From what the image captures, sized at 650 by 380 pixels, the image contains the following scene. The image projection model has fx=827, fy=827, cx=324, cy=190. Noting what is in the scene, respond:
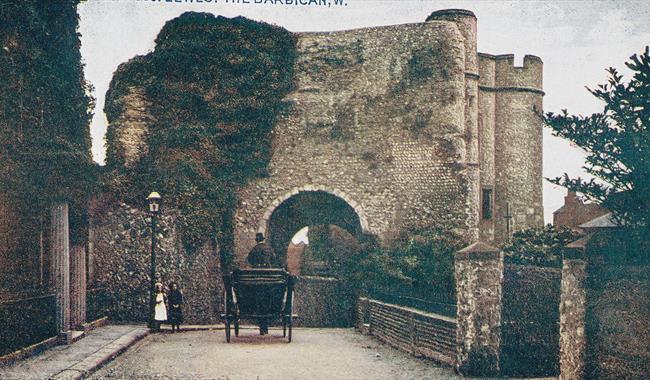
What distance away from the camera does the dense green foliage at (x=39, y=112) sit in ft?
41.9

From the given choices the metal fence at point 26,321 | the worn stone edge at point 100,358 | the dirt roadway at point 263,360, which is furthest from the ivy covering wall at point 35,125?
the dirt roadway at point 263,360

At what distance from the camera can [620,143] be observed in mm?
8938

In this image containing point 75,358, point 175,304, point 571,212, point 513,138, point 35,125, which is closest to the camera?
point 75,358

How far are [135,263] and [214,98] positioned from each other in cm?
711

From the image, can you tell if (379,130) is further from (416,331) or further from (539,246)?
(416,331)

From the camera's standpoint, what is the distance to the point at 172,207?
2188 cm

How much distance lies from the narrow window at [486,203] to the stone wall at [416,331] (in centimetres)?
1170

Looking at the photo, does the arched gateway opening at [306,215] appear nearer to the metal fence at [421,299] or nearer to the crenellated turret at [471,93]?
the crenellated turret at [471,93]

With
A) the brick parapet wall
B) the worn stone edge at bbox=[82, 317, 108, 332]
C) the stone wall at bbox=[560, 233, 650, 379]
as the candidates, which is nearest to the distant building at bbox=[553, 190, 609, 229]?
the worn stone edge at bbox=[82, 317, 108, 332]

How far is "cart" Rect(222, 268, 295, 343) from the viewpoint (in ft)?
45.7

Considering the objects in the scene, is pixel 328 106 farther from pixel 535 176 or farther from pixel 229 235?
pixel 535 176

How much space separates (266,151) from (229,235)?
2926mm

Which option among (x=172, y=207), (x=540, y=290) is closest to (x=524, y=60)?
(x=172, y=207)

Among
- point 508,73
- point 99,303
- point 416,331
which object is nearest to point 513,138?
point 508,73
